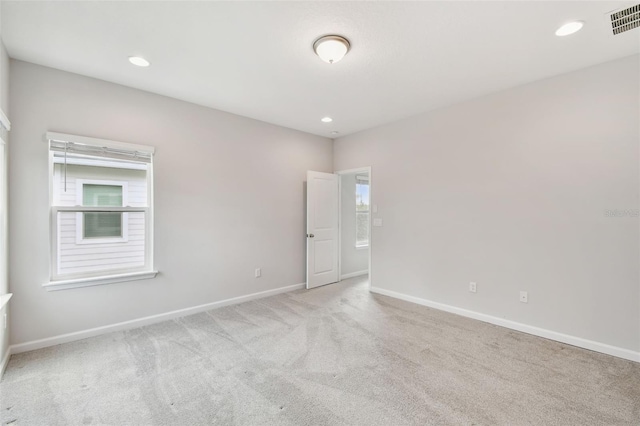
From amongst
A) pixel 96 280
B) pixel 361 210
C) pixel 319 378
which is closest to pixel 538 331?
pixel 319 378

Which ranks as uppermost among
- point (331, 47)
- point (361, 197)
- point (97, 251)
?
point (331, 47)

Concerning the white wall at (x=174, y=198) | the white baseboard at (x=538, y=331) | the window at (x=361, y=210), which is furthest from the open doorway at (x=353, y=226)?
the white baseboard at (x=538, y=331)

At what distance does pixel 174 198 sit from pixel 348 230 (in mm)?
3263

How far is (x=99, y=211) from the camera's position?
303cm

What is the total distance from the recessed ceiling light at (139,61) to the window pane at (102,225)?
162 centimetres

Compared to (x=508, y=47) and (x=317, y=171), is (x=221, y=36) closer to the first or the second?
(x=508, y=47)

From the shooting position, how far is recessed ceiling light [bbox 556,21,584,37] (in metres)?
2.08

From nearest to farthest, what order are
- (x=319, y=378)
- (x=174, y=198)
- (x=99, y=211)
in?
(x=319, y=378), (x=99, y=211), (x=174, y=198)

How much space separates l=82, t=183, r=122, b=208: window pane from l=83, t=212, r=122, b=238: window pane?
11cm

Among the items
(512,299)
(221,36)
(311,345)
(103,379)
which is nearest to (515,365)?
(512,299)

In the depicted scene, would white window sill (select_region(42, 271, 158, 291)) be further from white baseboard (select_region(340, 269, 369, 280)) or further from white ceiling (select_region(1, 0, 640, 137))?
white baseboard (select_region(340, 269, 369, 280))

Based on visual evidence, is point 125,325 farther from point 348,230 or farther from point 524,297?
point 524,297

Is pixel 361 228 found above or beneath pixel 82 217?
beneath

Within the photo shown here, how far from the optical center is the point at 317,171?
505 cm
